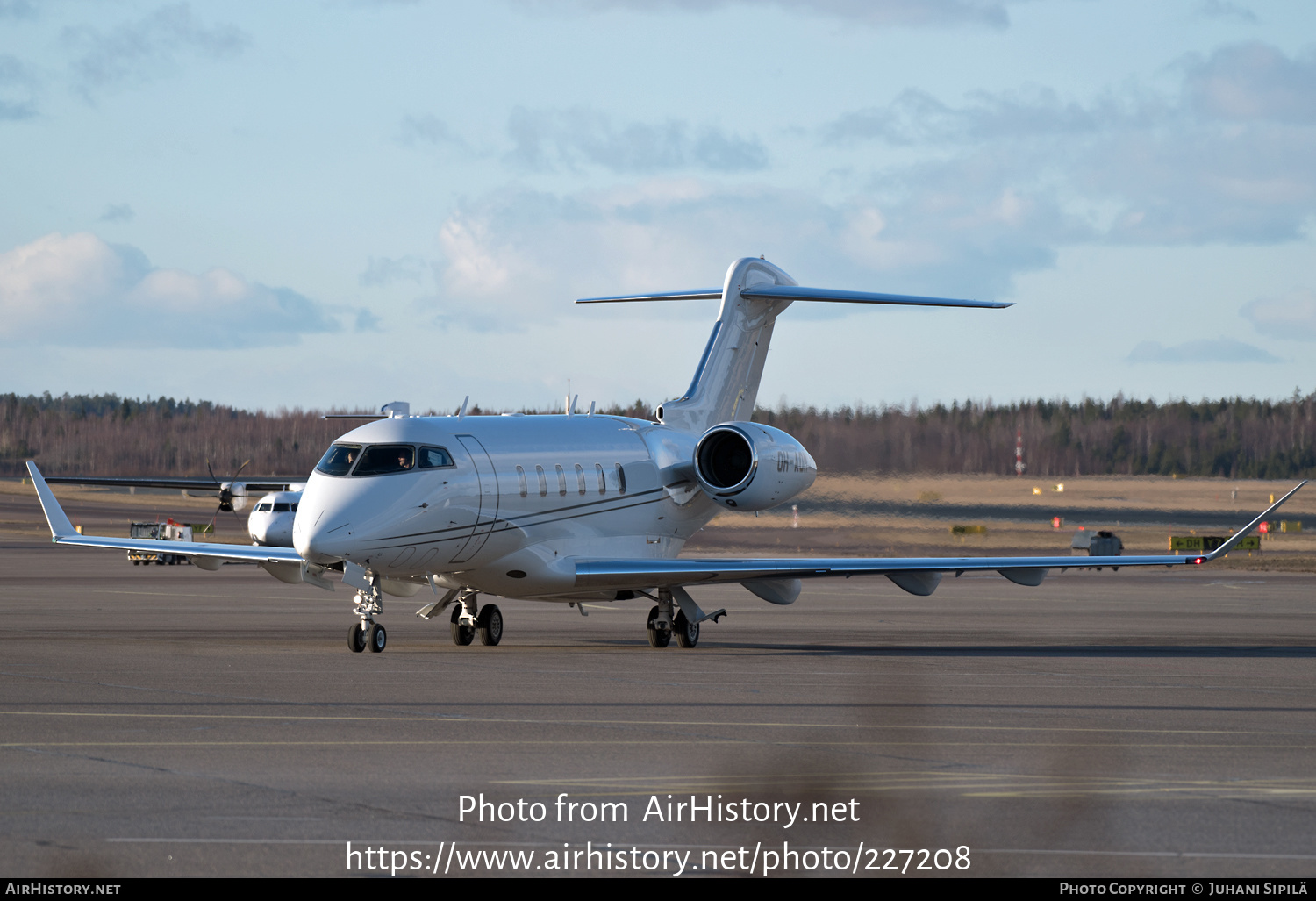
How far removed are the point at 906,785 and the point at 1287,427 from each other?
53.2m

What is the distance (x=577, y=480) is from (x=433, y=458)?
10.9 feet

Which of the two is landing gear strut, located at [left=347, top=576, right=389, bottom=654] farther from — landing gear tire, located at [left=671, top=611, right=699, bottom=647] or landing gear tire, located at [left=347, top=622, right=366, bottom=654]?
landing gear tire, located at [left=671, top=611, right=699, bottom=647]

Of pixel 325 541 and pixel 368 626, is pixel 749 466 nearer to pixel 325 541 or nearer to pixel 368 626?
pixel 368 626

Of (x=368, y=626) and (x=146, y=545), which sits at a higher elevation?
(x=146, y=545)

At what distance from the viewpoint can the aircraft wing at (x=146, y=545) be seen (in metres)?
25.9

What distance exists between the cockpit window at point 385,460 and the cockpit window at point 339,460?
0.15 metres

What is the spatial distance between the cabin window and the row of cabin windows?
1479mm

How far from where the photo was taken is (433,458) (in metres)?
23.4

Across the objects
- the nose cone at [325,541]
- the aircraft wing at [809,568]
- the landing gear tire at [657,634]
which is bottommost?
the landing gear tire at [657,634]

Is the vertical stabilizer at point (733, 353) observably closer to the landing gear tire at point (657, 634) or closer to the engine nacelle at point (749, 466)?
the engine nacelle at point (749, 466)

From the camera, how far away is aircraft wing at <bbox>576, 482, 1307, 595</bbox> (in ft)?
80.5

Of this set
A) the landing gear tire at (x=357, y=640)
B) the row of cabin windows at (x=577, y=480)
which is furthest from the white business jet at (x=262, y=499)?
the landing gear tire at (x=357, y=640)

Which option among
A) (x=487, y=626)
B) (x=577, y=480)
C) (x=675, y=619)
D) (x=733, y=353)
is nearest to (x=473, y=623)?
(x=487, y=626)

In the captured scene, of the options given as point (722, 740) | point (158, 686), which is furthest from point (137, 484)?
point (722, 740)
